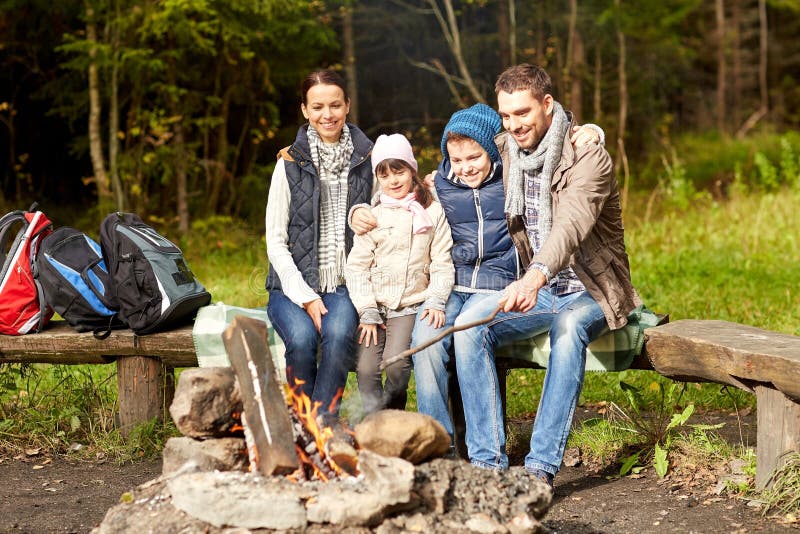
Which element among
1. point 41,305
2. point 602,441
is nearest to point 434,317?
point 602,441

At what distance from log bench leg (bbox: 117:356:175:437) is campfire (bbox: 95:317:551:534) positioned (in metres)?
1.49

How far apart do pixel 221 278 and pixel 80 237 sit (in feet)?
13.2

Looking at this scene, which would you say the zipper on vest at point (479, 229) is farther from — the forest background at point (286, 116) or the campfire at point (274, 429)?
the forest background at point (286, 116)

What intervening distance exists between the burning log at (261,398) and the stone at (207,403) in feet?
0.22

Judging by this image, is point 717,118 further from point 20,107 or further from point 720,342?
point 720,342

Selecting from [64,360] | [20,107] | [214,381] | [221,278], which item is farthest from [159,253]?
[20,107]

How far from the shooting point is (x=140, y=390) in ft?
14.9

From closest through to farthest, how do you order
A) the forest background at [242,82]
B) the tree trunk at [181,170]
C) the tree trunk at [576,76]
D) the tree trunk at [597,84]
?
the forest background at [242,82]
the tree trunk at [181,170]
the tree trunk at [576,76]
the tree trunk at [597,84]

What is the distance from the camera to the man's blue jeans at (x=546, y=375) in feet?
12.3

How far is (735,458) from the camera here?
4020 millimetres

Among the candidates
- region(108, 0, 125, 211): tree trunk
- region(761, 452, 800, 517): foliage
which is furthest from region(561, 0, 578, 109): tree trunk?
region(761, 452, 800, 517): foliage

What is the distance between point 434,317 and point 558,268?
1.85 ft

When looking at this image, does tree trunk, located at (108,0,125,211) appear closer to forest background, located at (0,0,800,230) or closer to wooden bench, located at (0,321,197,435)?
forest background, located at (0,0,800,230)

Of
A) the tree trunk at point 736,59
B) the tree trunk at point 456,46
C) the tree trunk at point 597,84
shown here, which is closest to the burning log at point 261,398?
the tree trunk at point 456,46
